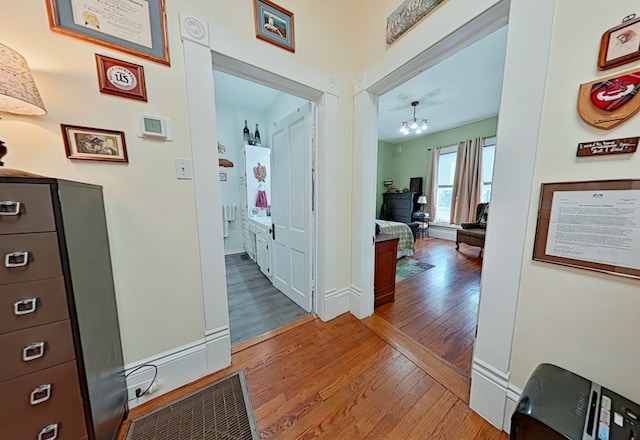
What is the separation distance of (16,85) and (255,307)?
2.13 m

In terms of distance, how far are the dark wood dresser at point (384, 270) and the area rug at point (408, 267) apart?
0.71m

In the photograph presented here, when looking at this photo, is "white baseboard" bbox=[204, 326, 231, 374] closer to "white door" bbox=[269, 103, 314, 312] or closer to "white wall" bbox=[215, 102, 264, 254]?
"white door" bbox=[269, 103, 314, 312]

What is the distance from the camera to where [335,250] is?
202 cm

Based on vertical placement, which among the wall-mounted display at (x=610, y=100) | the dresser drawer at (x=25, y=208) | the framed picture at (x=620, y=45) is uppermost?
the framed picture at (x=620, y=45)

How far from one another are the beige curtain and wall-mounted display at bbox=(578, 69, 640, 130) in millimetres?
4852

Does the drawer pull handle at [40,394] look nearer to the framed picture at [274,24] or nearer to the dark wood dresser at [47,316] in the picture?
the dark wood dresser at [47,316]

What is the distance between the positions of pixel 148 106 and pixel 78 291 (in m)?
0.97

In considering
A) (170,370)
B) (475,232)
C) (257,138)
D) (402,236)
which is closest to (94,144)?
(170,370)

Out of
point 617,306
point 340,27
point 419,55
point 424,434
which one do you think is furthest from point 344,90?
point 424,434

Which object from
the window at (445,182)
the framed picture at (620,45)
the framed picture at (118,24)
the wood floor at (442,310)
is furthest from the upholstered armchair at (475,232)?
the framed picture at (118,24)

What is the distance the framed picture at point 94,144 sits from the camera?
0.99 meters

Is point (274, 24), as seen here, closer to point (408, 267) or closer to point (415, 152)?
point (408, 267)

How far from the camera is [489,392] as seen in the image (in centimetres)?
113

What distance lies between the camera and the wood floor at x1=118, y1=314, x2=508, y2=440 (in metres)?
1.10
